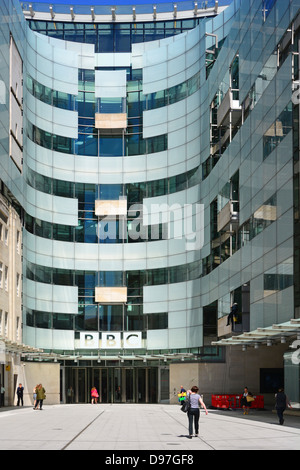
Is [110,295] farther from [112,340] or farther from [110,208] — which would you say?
[110,208]

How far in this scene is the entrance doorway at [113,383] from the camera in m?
67.2

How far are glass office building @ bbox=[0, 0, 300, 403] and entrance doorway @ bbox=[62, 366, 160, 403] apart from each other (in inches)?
5.1

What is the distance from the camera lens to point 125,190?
68938 millimetres

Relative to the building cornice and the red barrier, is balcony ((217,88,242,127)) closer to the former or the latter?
the red barrier

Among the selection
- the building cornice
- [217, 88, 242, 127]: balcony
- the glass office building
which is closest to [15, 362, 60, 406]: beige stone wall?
the glass office building

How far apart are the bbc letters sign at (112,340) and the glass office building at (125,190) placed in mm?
127

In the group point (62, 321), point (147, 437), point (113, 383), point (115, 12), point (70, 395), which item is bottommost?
point (70, 395)

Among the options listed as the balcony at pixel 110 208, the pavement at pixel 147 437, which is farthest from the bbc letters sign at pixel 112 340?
the pavement at pixel 147 437

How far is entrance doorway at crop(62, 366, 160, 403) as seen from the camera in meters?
67.2

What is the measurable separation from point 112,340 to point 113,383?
4273mm

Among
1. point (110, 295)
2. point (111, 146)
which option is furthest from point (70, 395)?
point (111, 146)

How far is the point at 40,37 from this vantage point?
6900cm

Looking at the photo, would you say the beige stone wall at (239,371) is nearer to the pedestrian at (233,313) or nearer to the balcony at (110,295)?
the pedestrian at (233,313)
